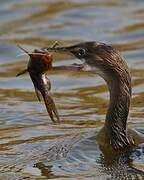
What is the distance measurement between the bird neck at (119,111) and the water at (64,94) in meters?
0.22

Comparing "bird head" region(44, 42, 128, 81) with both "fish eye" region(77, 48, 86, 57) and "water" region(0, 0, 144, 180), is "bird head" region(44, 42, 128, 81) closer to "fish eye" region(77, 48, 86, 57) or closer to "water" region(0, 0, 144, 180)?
"fish eye" region(77, 48, 86, 57)

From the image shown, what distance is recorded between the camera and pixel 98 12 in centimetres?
1630

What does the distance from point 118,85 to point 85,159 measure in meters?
0.93

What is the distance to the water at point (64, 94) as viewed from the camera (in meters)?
8.59

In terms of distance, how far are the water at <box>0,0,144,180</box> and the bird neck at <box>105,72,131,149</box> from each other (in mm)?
221

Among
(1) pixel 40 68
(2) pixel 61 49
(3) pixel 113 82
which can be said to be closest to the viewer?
(1) pixel 40 68

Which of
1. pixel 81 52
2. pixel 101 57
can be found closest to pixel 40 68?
pixel 81 52

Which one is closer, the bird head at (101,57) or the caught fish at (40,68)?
the caught fish at (40,68)

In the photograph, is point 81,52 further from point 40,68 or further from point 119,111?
point 119,111

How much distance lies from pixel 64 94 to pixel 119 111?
272 centimetres

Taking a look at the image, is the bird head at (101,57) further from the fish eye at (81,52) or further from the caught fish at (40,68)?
the caught fish at (40,68)

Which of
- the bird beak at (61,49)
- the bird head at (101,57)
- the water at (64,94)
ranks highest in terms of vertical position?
the bird beak at (61,49)

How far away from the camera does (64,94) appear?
12.0 m

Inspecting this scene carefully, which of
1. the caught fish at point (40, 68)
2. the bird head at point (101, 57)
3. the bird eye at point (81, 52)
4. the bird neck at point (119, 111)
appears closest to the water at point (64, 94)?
the bird neck at point (119, 111)
